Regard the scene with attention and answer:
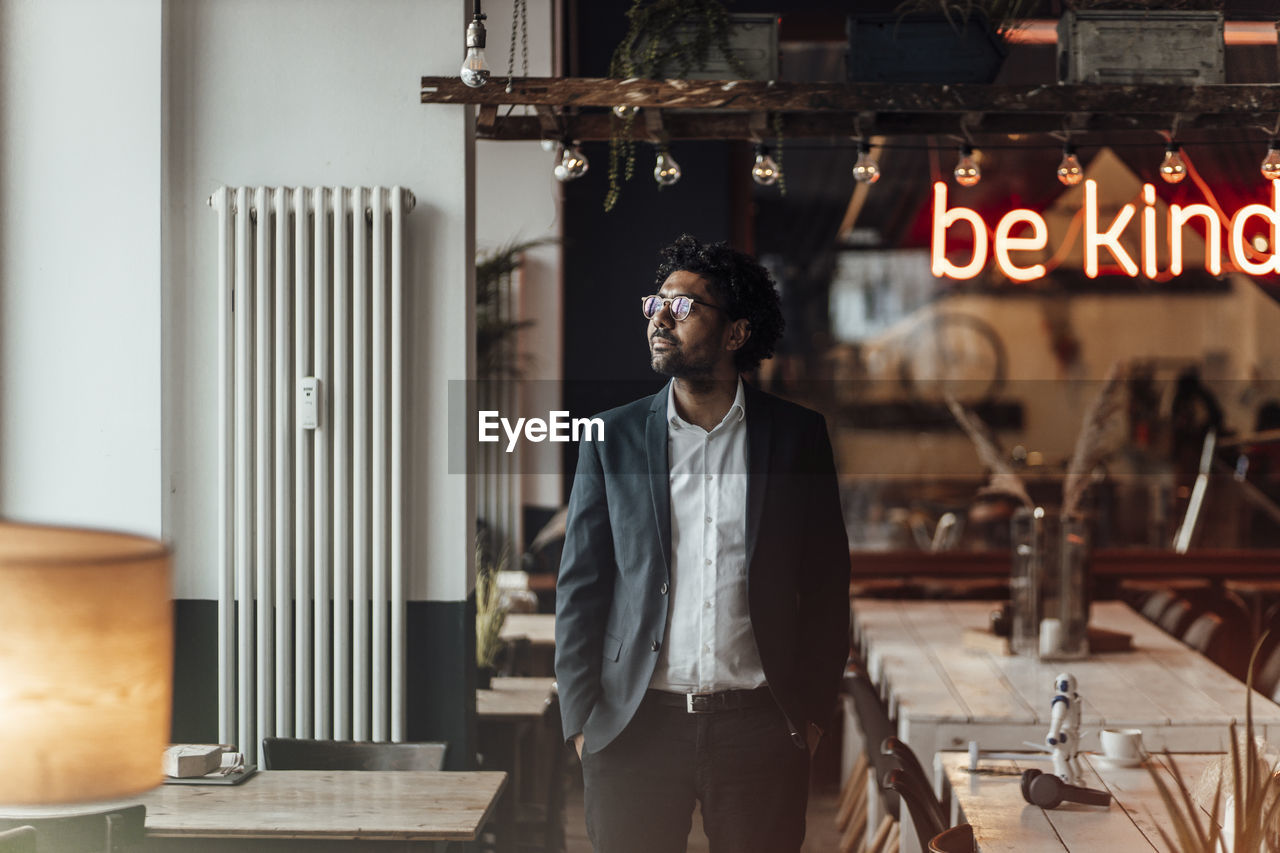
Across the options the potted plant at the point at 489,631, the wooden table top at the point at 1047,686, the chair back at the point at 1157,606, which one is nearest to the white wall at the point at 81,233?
the potted plant at the point at 489,631

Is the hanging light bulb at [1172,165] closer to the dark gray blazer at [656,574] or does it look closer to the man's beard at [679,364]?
the dark gray blazer at [656,574]

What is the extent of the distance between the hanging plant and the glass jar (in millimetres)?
2295

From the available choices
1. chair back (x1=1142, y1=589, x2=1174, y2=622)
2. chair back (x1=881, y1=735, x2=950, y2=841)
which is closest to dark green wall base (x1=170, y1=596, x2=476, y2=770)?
chair back (x1=881, y1=735, x2=950, y2=841)

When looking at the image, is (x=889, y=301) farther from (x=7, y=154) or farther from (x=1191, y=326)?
(x=7, y=154)

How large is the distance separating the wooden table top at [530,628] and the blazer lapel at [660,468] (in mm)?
2734

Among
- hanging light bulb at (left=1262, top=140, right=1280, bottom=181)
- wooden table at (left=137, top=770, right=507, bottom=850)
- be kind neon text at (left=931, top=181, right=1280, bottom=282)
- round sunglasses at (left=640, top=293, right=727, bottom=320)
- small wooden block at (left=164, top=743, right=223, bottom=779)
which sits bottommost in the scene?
wooden table at (left=137, top=770, right=507, bottom=850)

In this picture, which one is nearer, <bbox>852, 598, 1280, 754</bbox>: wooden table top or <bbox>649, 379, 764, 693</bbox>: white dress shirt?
<bbox>649, 379, 764, 693</bbox>: white dress shirt

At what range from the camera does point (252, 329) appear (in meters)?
4.16

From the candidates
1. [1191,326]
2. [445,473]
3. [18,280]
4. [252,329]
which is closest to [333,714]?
[445,473]

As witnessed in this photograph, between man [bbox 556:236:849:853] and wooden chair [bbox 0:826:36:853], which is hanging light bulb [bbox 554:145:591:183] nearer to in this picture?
man [bbox 556:236:849:853]

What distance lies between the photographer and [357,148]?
4.16 m

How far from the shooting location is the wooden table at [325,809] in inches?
116

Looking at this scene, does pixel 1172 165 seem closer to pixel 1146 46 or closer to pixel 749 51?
pixel 1146 46

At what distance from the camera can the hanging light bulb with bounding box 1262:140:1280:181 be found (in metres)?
4.08
